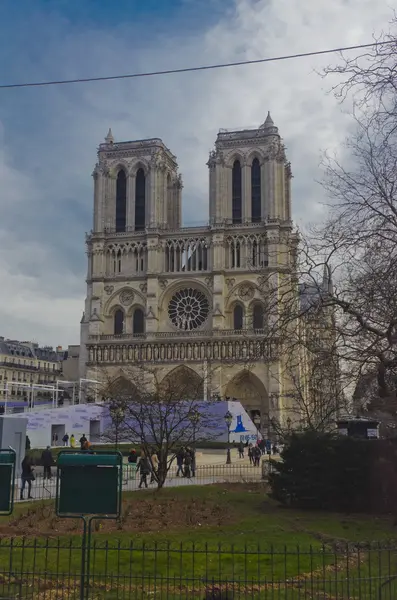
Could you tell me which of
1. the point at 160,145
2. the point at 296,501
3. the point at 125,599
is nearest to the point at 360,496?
the point at 296,501

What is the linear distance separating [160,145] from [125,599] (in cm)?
6073

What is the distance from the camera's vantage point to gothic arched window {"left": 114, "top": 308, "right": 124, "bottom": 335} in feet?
208

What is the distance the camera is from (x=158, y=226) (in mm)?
63062

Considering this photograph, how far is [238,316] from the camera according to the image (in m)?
60.7

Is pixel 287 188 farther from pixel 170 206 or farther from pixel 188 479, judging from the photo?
pixel 188 479

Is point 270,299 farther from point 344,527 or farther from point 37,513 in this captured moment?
point 37,513

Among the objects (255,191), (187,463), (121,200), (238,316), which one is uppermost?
(121,200)

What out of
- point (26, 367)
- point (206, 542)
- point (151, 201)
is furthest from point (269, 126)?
point (206, 542)

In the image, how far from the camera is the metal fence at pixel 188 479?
781 inches

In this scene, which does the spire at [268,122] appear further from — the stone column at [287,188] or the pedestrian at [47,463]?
the pedestrian at [47,463]

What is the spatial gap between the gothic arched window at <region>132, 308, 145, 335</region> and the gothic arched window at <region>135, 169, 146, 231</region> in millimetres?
8400

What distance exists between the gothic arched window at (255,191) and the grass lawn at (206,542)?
47.2 meters

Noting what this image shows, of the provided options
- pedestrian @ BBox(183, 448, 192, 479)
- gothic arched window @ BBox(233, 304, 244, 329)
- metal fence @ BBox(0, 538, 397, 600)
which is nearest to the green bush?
metal fence @ BBox(0, 538, 397, 600)

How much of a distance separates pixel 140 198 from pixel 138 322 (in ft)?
41.2
